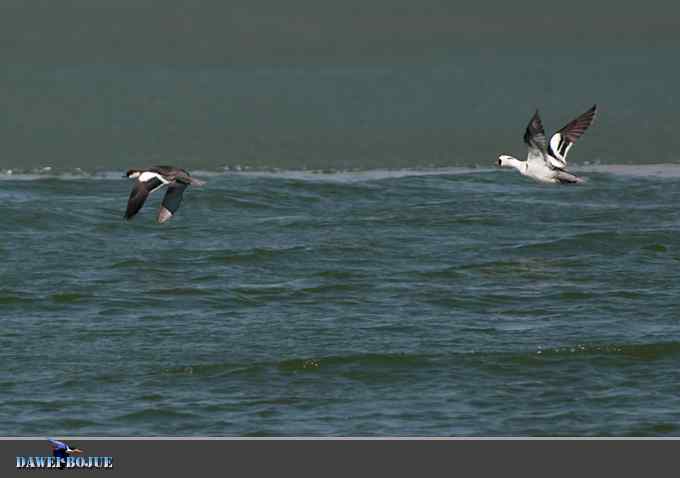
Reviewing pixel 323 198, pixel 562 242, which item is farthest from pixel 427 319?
pixel 323 198

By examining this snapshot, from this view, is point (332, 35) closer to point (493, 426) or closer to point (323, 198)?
point (323, 198)

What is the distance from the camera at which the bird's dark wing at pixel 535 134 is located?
14.2 metres

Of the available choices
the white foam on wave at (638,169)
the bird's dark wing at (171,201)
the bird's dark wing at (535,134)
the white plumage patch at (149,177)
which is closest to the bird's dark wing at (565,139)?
the bird's dark wing at (535,134)

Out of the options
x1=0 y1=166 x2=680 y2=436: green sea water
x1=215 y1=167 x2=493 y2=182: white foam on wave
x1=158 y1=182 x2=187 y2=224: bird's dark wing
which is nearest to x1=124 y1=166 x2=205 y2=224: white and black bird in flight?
x1=158 y1=182 x2=187 y2=224: bird's dark wing

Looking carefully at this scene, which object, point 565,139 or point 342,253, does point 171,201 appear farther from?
point 565,139

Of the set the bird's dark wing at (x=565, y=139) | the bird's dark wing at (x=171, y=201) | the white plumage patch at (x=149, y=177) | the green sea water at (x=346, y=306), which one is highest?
the bird's dark wing at (x=565, y=139)

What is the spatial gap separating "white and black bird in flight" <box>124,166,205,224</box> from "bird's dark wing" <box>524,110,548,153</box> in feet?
10.5

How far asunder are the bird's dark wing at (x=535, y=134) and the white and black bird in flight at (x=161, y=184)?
10.5 feet

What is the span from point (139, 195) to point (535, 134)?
12.5 feet

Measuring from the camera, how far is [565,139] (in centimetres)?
1512

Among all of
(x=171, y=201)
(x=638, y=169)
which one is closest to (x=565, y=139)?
(x=171, y=201)

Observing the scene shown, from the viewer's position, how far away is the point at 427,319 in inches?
541

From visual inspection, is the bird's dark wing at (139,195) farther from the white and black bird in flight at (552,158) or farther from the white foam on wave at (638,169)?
the white foam on wave at (638,169)

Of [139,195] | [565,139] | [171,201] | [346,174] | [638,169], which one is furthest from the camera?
[638,169]
